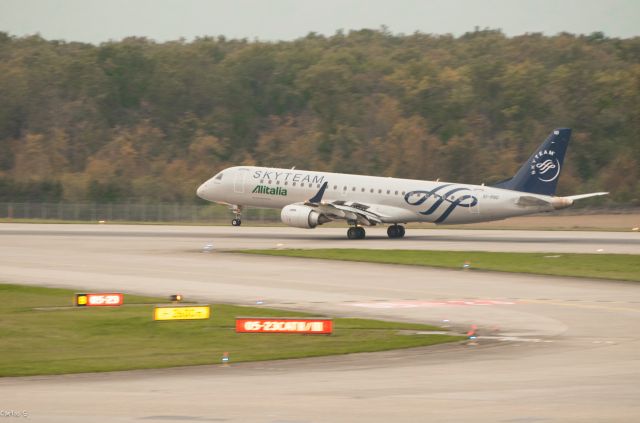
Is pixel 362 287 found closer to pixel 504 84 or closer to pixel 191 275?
pixel 191 275

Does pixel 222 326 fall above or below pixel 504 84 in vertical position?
below

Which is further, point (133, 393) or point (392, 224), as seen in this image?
point (392, 224)

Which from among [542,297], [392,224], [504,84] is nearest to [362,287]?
[542,297]

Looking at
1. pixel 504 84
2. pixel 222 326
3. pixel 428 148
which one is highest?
pixel 504 84

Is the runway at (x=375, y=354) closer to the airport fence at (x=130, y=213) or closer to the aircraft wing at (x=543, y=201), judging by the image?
the aircraft wing at (x=543, y=201)

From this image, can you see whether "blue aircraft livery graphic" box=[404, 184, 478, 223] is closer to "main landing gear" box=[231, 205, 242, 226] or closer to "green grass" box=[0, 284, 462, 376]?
"main landing gear" box=[231, 205, 242, 226]

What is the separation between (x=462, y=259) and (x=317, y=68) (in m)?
104

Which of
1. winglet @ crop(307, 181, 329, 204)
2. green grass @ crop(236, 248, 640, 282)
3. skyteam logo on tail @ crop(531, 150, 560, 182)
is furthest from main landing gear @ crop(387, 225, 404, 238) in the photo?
green grass @ crop(236, 248, 640, 282)

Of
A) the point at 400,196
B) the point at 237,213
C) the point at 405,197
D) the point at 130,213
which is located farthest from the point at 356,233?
the point at 130,213

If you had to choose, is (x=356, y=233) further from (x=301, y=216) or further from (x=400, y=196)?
(x=301, y=216)

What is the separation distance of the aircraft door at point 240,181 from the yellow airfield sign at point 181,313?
36.4 metres

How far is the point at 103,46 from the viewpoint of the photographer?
532 ft

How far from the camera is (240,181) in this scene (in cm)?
6594

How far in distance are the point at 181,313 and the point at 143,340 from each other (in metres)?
3.17
